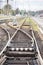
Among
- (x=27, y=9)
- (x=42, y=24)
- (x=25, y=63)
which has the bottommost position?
(x=25, y=63)

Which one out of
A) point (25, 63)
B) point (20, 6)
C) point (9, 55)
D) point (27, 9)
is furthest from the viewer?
point (20, 6)

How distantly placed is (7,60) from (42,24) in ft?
15.7

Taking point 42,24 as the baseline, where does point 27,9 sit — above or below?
above

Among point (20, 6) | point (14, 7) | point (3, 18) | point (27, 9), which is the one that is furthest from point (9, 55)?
point (3, 18)

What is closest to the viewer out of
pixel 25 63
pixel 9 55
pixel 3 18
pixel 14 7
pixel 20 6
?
pixel 25 63

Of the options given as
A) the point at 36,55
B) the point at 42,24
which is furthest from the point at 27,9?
the point at 36,55

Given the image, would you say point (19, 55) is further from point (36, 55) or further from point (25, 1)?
point (25, 1)

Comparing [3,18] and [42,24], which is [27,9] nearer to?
[42,24]

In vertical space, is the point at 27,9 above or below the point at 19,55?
above

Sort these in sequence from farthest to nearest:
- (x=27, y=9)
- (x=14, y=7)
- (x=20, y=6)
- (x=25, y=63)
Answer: (x=14, y=7), (x=20, y=6), (x=27, y=9), (x=25, y=63)

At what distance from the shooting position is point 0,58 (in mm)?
3160

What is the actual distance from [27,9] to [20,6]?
71 centimetres

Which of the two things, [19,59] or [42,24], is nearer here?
[19,59]

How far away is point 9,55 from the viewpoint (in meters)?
3.30
